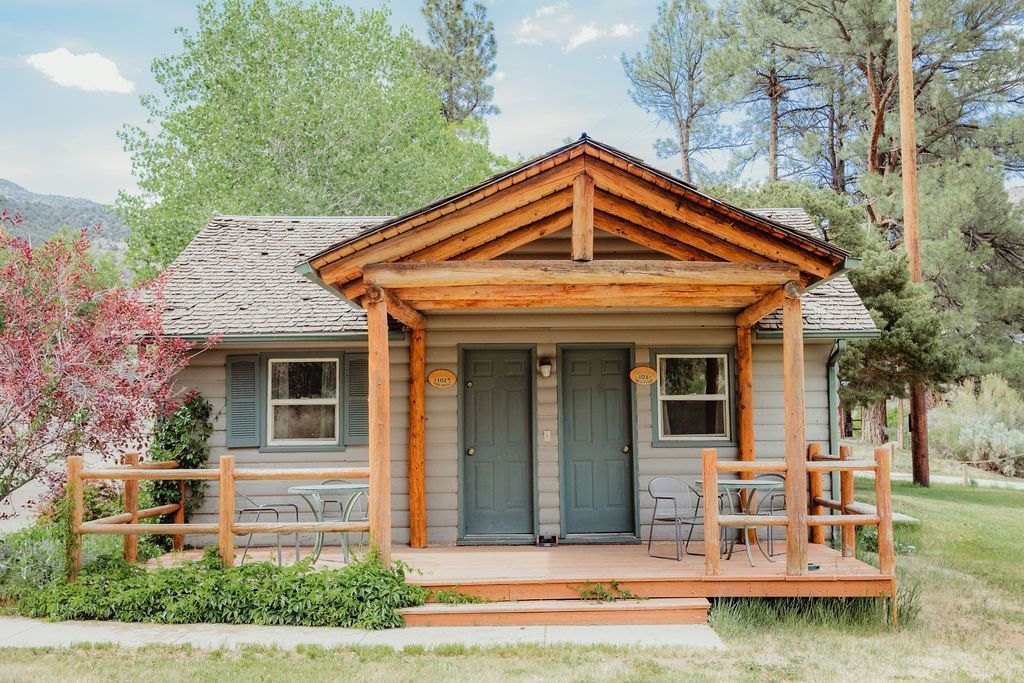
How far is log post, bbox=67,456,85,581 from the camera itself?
663 cm

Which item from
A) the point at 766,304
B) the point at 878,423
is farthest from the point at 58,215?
the point at 766,304

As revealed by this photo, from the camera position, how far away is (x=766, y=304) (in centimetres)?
746

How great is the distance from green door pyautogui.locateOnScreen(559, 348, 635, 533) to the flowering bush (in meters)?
13.9

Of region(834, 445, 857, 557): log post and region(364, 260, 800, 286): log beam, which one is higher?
region(364, 260, 800, 286): log beam

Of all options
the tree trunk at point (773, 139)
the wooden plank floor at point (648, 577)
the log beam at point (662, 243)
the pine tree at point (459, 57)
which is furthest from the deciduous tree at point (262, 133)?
the wooden plank floor at point (648, 577)

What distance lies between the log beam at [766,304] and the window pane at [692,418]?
94 cm

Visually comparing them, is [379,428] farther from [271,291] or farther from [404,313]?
[271,291]

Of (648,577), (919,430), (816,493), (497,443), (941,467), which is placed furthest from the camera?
(941,467)

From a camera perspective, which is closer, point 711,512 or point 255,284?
point 711,512

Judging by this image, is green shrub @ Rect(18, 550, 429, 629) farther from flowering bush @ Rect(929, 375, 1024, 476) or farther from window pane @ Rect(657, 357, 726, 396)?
flowering bush @ Rect(929, 375, 1024, 476)

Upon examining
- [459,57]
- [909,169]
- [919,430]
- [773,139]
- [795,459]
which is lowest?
[919,430]

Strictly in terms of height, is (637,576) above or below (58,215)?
below

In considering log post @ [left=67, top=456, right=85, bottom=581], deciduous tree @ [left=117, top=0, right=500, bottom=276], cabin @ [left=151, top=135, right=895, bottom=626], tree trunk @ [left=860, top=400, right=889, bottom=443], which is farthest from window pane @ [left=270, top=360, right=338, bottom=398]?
tree trunk @ [left=860, top=400, right=889, bottom=443]

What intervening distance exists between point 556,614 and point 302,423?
3.88 m
